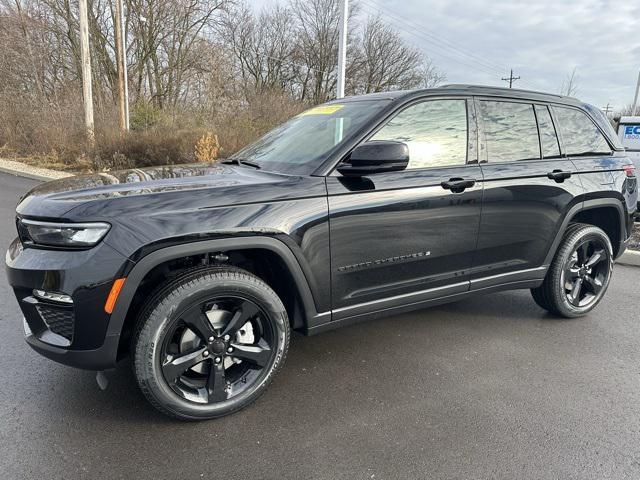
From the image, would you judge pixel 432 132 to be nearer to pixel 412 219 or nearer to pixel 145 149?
pixel 412 219

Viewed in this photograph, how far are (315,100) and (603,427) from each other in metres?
37.0

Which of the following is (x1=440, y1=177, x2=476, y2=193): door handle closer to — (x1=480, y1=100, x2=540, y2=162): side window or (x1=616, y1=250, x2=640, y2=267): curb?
(x1=480, y1=100, x2=540, y2=162): side window

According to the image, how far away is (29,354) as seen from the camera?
307 centimetres

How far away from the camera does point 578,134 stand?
378 cm

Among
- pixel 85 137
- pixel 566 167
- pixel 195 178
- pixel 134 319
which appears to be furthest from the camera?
pixel 85 137

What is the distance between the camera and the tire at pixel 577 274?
372 centimetres

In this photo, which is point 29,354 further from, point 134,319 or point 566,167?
point 566,167

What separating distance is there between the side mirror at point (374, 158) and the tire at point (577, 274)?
76.4 inches

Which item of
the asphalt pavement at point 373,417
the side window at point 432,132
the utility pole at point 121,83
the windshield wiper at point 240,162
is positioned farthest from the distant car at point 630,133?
the utility pole at point 121,83

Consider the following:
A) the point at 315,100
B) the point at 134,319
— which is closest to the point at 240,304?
the point at 134,319

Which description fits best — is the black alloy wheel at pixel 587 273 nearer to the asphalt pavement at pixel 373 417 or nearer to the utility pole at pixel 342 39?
the asphalt pavement at pixel 373 417

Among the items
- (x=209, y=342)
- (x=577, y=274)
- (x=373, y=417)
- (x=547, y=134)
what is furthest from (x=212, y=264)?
(x=577, y=274)

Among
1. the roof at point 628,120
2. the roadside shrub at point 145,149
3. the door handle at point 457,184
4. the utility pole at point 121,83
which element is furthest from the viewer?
the utility pole at point 121,83

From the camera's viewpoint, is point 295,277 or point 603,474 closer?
point 603,474
